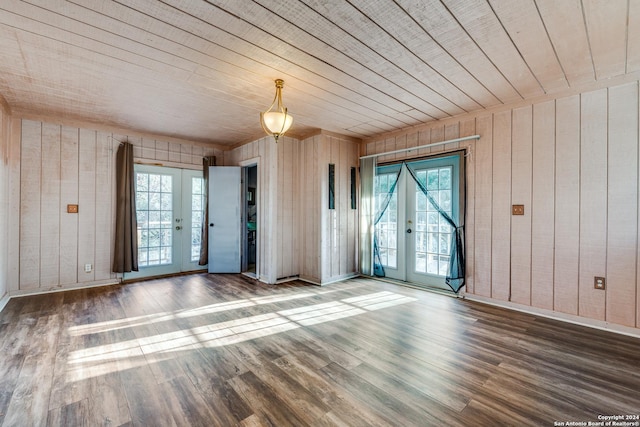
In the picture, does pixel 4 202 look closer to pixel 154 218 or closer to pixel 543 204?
pixel 154 218

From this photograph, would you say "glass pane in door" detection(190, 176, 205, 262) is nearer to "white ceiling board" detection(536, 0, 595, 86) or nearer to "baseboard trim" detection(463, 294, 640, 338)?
"baseboard trim" detection(463, 294, 640, 338)

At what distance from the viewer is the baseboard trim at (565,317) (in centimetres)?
294

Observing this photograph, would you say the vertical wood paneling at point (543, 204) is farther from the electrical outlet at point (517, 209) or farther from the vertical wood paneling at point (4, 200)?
the vertical wood paneling at point (4, 200)

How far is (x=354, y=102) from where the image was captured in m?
3.69

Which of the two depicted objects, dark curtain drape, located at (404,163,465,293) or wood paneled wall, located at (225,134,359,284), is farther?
wood paneled wall, located at (225,134,359,284)

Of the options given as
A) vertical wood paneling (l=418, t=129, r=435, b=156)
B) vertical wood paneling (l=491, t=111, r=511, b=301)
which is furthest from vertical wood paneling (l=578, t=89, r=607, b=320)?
vertical wood paneling (l=418, t=129, r=435, b=156)

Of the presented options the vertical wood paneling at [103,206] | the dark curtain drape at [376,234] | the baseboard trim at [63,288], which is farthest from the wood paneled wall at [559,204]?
the baseboard trim at [63,288]

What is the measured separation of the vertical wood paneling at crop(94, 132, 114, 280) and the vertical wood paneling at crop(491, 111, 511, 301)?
5.96 m

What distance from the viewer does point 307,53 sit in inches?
100

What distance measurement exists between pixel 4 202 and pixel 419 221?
5786 millimetres

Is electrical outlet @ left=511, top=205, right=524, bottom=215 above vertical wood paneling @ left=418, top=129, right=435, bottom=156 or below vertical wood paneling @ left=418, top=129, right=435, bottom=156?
below

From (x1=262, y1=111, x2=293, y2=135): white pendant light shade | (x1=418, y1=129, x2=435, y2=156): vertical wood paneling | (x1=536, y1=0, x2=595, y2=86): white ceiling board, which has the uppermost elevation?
(x1=536, y1=0, x2=595, y2=86): white ceiling board

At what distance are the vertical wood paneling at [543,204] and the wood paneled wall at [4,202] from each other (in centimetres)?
655

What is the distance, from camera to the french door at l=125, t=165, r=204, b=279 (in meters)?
5.30
